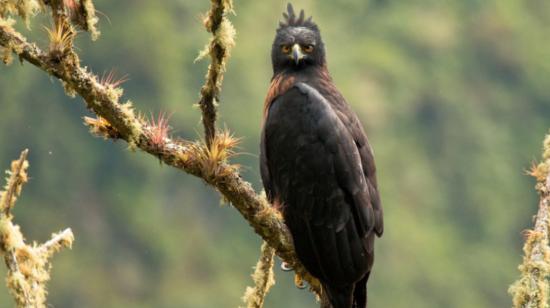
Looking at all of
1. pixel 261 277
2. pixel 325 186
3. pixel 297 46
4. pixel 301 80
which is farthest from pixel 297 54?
pixel 261 277

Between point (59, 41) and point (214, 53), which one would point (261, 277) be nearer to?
point (214, 53)

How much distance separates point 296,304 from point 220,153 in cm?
4902

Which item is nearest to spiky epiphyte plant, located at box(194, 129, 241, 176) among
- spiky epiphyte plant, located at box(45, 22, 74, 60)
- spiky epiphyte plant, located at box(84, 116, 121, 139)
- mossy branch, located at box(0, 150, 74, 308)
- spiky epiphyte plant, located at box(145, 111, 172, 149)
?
spiky epiphyte plant, located at box(145, 111, 172, 149)

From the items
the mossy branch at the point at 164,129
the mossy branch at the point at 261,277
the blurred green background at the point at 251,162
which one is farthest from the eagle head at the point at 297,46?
the blurred green background at the point at 251,162

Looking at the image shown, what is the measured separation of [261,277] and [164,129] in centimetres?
152

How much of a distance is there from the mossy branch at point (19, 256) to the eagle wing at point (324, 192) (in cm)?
200

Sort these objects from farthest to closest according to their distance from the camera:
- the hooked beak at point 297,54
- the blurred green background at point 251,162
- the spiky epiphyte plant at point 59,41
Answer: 1. the blurred green background at point 251,162
2. the hooked beak at point 297,54
3. the spiky epiphyte plant at point 59,41

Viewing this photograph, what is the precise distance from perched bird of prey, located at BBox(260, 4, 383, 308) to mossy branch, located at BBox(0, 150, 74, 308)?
1955mm

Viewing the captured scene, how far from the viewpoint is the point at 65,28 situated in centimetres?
589

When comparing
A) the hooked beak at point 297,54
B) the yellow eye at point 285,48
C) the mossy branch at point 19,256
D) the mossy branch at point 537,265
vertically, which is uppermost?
the yellow eye at point 285,48

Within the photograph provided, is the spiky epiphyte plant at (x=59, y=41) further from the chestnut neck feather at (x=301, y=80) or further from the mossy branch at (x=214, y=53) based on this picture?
the chestnut neck feather at (x=301, y=80)

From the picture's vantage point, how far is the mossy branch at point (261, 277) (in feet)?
23.7

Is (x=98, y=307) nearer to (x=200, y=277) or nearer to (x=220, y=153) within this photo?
(x=200, y=277)

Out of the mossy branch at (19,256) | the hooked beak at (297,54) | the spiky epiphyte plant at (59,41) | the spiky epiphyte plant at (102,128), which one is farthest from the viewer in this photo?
the hooked beak at (297,54)
